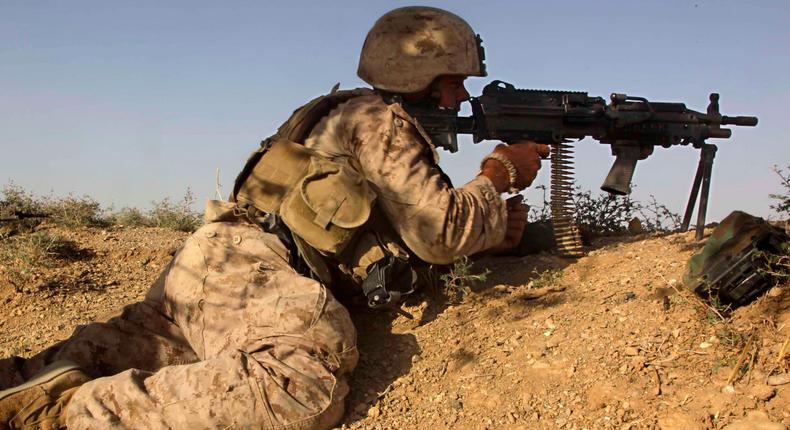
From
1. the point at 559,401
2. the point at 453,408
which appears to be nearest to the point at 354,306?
the point at 453,408

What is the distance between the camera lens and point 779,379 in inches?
133

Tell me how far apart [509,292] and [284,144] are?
5.11 feet

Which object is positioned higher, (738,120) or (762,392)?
(738,120)

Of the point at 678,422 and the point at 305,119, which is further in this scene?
the point at 305,119

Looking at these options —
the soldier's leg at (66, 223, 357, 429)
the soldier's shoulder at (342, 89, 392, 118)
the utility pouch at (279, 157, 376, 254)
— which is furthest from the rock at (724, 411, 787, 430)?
the soldier's shoulder at (342, 89, 392, 118)

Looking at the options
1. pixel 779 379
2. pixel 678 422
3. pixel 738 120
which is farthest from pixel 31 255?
pixel 738 120

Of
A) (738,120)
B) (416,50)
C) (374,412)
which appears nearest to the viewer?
(374,412)

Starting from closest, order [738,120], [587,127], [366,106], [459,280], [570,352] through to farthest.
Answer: [570,352]
[366,106]
[459,280]
[587,127]
[738,120]

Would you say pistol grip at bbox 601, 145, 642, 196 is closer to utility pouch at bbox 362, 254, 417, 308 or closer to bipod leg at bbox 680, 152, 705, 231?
bipod leg at bbox 680, 152, 705, 231

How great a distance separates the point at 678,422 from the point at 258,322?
1874 millimetres

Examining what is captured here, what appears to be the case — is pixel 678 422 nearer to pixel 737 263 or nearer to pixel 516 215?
pixel 737 263

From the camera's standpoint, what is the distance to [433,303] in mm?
4762

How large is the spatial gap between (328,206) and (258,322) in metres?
0.67

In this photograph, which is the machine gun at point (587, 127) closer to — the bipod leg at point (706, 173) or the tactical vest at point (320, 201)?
the bipod leg at point (706, 173)
